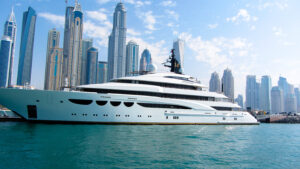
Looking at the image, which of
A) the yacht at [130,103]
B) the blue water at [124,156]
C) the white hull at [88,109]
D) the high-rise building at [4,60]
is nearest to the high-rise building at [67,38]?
the high-rise building at [4,60]

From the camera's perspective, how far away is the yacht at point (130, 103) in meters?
19.4

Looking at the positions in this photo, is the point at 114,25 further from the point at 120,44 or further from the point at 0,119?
the point at 0,119

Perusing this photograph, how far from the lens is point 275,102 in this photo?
14975cm

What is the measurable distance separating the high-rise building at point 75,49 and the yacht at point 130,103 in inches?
4780

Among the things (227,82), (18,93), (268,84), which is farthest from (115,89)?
(268,84)

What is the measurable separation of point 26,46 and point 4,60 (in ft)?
89.3

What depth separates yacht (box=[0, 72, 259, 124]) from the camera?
19.4 meters

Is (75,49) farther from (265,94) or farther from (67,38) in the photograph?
(265,94)

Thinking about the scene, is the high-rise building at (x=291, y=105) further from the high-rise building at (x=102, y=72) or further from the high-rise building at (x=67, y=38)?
the high-rise building at (x=67, y=38)

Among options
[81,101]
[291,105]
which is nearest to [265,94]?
[291,105]

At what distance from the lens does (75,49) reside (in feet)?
481

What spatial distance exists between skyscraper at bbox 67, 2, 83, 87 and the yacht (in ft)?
398

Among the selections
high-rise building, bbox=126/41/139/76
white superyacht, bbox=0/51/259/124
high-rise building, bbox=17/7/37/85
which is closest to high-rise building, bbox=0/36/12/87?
high-rise building, bbox=17/7/37/85

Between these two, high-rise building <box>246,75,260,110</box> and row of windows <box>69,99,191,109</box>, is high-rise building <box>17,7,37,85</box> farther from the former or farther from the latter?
high-rise building <box>246,75,260,110</box>
